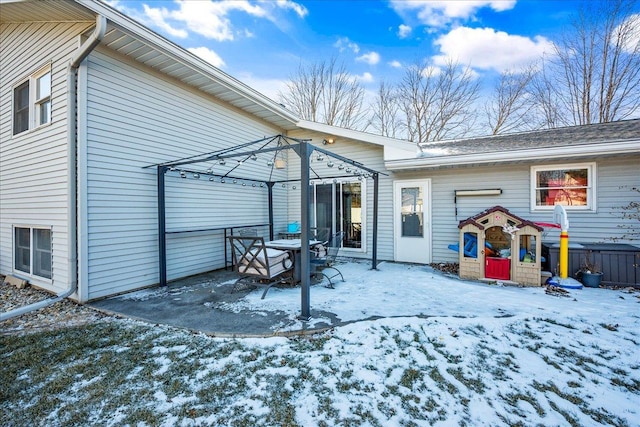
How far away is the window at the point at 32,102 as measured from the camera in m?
4.63

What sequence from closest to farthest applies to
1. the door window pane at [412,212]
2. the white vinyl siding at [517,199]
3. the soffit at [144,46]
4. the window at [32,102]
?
the soffit at [144,46] → the window at [32,102] → the white vinyl siding at [517,199] → the door window pane at [412,212]

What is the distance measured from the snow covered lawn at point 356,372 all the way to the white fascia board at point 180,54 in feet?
13.6

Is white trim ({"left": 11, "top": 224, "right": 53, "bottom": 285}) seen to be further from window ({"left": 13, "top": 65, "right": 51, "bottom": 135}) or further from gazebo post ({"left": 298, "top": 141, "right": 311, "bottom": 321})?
gazebo post ({"left": 298, "top": 141, "right": 311, "bottom": 321})

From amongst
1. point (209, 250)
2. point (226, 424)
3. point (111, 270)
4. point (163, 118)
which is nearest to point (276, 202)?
point (209, 250)

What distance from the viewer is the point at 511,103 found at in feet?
41.6

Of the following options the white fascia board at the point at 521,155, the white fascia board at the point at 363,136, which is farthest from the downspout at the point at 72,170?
the white fascia board at the point at 521,155

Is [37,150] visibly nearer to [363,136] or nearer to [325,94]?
[363,136]

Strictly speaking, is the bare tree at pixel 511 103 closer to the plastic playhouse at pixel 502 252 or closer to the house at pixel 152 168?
the house at pixel 152 168

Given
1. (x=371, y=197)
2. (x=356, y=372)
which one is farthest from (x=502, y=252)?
(x=356, y=372)

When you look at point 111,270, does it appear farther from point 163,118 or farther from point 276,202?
point 276,202

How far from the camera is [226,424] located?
1854mm

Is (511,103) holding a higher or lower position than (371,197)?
higher

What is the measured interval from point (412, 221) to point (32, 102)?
8.08m

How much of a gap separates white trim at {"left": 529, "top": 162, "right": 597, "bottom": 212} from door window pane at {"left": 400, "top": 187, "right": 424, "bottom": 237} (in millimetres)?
2250
